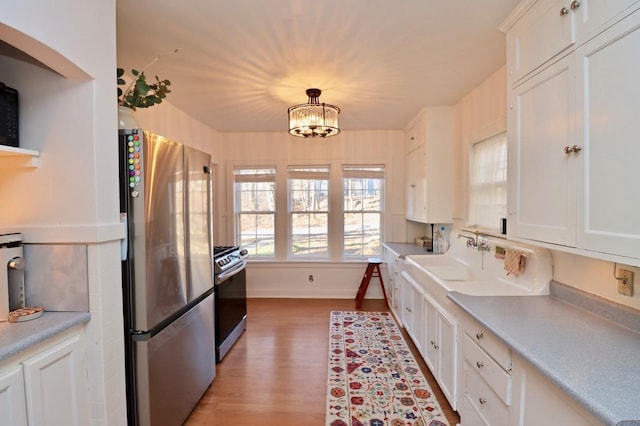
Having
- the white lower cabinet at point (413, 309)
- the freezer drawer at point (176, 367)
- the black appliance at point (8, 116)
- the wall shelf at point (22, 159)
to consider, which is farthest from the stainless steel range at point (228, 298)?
the white lower cabinet at point (413, 309)

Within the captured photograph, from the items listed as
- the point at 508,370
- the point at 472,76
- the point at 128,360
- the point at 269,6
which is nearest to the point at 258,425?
the point at 128,360

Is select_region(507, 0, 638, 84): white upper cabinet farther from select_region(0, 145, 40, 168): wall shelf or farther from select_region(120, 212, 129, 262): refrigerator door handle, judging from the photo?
select_region(0, 145, 40, 168): wall shelf

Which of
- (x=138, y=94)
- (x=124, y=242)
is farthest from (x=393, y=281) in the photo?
(x=138, y=94)

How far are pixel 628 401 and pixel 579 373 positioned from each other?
0.48ft

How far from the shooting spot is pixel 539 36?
1610mm

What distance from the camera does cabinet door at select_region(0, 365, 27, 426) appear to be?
1.10 metres

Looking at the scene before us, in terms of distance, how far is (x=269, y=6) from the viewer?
5.73 feet

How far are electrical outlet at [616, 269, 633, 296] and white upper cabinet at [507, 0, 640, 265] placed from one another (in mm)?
288

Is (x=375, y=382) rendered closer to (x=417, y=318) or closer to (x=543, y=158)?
(x=417, y=318)

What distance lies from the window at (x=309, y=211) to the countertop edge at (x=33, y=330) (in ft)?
11.5

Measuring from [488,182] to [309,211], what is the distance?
2664 mm

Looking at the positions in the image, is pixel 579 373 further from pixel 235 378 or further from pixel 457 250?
pixel 235 378

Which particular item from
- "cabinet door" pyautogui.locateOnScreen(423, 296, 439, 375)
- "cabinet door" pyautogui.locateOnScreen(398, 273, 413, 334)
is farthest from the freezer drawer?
"cabinet door" pyautogui.locateOnScreen(398, 273, 413, 334)

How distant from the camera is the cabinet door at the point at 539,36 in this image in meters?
1.42
